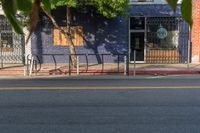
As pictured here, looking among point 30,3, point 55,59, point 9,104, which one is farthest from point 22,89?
point 30,3

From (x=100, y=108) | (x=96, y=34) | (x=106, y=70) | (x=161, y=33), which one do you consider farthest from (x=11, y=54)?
(x=100, y=108)

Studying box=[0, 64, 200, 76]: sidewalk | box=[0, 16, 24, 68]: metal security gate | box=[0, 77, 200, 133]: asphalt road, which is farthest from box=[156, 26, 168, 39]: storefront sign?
box=[0, 77, 200, 133]: asphalt road

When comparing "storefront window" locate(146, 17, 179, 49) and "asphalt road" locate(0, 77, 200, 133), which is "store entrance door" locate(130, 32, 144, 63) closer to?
"storefront window" locate(146, 17, 179, 49)

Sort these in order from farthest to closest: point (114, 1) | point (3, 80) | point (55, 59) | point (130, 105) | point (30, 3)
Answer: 1. point (55, 59)
2. point (114, 1)
3. point (3, 80)
4. point (130, 105)
5. point (30, 3)

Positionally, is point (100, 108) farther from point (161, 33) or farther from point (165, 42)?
point (165, 42)

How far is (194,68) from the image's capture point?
784 inches

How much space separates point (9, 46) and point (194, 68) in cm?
966

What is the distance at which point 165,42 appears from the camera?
73.6 feet

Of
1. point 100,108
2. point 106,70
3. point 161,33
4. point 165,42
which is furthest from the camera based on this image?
point 165,42

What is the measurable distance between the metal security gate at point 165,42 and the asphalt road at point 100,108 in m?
8.44

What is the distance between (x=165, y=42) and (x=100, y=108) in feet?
44.3

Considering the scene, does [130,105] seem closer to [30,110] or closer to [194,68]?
[30,110]

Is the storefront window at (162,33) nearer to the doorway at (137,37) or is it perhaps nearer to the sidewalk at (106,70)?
the doorway at (137,37)

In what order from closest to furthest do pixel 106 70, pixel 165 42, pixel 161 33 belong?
pixel 106 70, pixel 161 33, pixel 165 42
